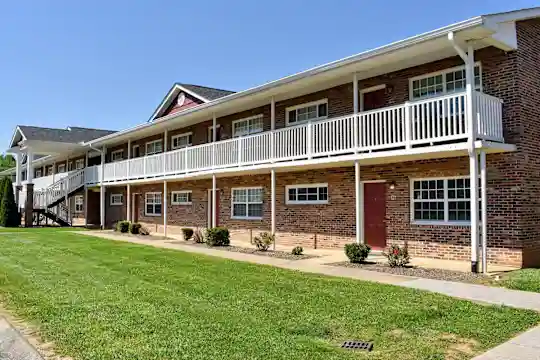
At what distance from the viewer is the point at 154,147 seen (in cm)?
2683

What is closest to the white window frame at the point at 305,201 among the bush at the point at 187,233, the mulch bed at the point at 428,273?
the mulch bed at the point at 428,273

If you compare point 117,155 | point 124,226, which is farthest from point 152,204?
point 117,155

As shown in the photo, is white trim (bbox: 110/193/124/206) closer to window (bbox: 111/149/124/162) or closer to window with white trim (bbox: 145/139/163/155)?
window (bbox: 111/149/124/162)

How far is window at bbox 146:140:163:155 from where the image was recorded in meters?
26.3

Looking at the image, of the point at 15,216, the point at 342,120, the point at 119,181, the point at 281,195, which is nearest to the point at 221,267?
the point at 342,120

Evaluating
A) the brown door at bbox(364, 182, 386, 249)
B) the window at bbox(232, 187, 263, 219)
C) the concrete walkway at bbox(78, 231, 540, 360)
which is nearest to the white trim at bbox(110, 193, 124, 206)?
the window at bbox(232, 187, 263, 219)

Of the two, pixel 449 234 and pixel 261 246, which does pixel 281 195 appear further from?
pixel 449 234

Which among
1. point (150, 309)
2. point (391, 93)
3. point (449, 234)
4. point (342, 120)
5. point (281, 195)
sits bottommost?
point (150, 309)

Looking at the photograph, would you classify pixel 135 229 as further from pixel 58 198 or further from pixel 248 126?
pixel 58 198

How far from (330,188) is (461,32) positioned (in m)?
6.72

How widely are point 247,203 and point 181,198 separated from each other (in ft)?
18.4

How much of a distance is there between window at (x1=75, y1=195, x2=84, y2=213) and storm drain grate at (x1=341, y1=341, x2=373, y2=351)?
3175 centimetres

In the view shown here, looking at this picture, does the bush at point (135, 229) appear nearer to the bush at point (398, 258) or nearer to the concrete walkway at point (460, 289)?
the concrete walkway at point (460, 289)

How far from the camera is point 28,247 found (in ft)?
53.8
